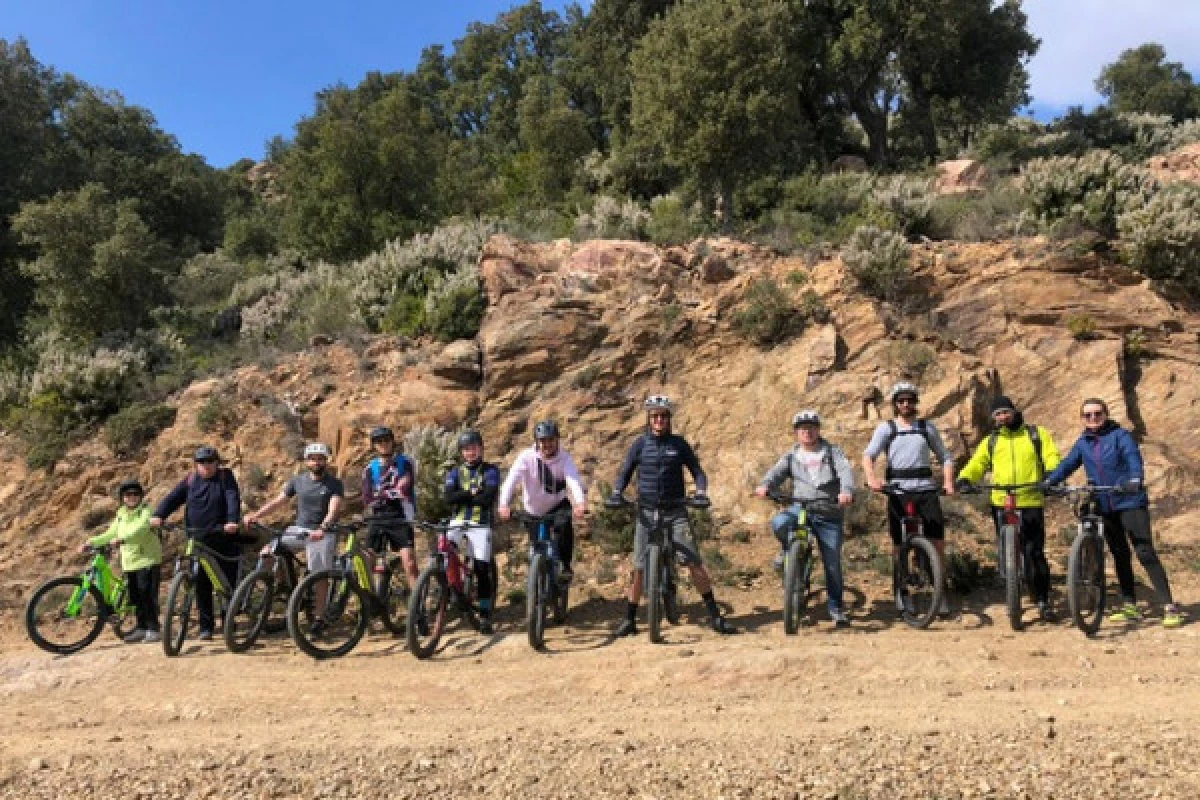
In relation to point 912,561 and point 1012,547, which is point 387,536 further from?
point 1012,547

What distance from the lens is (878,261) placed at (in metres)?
11.6

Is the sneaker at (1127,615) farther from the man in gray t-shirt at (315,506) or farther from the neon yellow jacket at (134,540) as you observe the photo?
the neon yellow jacket at (134,540)

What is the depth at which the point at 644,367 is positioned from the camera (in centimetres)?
1156

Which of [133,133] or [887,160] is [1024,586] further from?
[133,133]

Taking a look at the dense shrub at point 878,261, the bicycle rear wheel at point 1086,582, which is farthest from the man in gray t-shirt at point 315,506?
the dense shrub at point 878,261

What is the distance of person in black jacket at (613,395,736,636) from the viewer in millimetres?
6902

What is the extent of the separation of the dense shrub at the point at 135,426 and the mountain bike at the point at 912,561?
413 inches

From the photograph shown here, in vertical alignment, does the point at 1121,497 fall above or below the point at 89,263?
below

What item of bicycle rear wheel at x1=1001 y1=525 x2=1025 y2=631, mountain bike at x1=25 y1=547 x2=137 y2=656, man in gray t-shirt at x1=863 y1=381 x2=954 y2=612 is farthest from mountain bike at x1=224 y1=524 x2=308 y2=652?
bicycle rear wheel at x1=1001 y1=525 x2=1025 y2=631

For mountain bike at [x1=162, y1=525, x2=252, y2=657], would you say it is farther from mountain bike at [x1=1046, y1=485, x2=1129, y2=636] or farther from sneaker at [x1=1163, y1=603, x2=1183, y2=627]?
sneaker at [x1=1163, y1=603, x2=1183, y2=627]

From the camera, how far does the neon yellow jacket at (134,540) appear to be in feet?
25.2

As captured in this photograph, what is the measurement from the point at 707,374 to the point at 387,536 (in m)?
5.52

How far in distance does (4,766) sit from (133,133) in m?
28.4

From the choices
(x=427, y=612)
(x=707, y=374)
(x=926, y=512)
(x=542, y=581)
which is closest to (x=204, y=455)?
(x=427, y=612)
